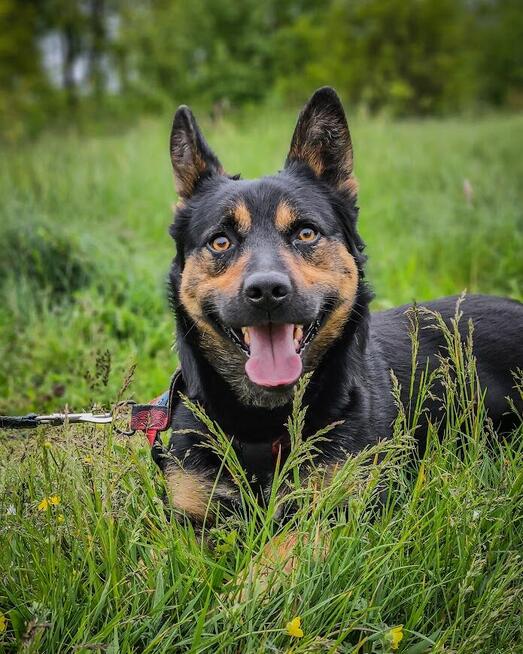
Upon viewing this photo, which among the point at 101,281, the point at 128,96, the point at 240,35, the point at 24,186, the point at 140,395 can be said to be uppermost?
the point at 240,35

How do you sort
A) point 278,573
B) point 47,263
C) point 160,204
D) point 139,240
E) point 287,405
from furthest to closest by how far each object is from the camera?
point 160,204, point 139,240, point 47,263, point 287,405, point 278,573

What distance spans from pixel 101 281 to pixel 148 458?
9.96 feet

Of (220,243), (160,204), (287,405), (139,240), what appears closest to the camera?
(287,405)

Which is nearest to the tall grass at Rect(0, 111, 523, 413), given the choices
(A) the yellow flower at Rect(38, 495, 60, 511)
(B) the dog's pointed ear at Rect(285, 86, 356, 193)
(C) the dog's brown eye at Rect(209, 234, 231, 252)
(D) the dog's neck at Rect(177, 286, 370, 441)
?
(D) the dog's neck at Rect(177, 286, 370, 441)

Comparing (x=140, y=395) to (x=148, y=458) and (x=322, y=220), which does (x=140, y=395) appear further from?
(x=322, y=220)

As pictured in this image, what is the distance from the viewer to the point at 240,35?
88.5 feet

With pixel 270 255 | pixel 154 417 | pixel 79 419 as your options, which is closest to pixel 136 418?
pixel 154 417

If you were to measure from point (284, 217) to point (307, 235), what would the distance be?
0.43 ft

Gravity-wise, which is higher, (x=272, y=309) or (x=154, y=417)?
(x=272, y=309)

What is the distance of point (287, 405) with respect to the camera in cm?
288

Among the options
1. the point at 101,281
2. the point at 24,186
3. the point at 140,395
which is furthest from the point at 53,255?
the point at 24,186

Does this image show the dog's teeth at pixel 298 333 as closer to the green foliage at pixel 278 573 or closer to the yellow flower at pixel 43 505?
the green foliage at pixel 278 573

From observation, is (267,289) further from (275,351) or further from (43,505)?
(43,505)

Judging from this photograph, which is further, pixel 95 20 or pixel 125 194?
pixel 95 20
